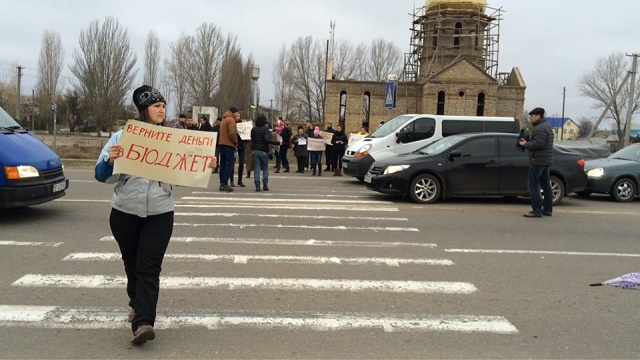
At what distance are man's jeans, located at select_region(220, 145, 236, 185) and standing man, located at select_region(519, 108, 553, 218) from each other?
654 cm

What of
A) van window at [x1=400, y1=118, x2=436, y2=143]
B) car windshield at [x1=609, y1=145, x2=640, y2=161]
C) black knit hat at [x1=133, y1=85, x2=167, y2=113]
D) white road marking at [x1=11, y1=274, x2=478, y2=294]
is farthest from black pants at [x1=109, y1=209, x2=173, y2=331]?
car windshield at [x1=609, y1=145, x2=640, y2=161]

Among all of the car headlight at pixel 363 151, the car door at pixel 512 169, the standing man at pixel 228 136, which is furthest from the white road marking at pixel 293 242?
the car headlight at pixel 363 151

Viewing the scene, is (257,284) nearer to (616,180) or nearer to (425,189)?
(425,189)

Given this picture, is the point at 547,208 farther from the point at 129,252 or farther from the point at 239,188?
the point at 129,252

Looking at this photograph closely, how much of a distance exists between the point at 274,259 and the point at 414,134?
9403mm

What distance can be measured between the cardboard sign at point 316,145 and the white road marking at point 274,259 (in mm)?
11437

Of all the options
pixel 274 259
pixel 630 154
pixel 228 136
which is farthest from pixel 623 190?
pixel 274 259

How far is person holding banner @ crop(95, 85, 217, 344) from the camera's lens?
Result: 11.5 ft

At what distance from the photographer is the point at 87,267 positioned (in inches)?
212

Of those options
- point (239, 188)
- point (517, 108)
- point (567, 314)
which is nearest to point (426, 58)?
point (517, 108)

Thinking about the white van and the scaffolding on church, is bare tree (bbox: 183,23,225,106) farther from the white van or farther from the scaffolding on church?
the white van

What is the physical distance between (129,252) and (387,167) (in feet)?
25.3

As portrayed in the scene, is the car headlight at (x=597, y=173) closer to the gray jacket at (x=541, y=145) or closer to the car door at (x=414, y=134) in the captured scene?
the gray jacket at (x=541, y=145)

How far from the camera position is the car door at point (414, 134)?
1434cm
